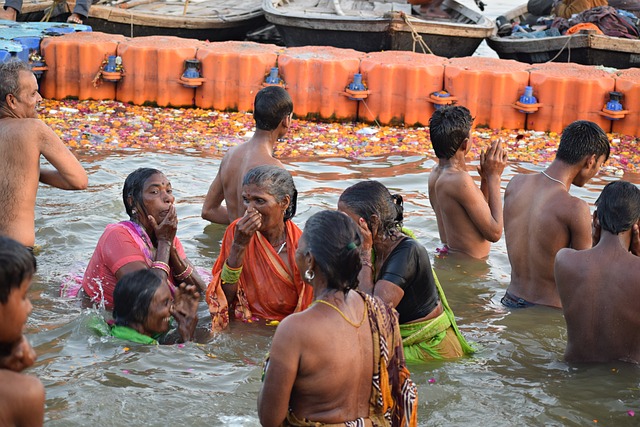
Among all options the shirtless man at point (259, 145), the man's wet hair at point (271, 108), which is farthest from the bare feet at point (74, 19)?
the man's wet hair at point (271, 108)

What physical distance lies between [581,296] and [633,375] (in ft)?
1.74

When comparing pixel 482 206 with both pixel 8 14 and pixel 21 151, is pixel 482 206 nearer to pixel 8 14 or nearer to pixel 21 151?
pixel 21 151

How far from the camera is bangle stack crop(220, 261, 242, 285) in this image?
5008 mm

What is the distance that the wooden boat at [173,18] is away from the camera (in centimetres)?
1491

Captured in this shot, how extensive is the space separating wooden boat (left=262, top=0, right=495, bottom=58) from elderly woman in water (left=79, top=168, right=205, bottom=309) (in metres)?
8.46

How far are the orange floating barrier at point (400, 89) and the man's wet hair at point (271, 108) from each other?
17.8ft

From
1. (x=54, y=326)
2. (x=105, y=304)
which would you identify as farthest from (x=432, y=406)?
(x=54, y=326)

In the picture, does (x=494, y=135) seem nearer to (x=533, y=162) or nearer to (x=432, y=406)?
(x=533, y=162)

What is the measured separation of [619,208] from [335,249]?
1.96 m

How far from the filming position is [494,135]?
10.9 meters

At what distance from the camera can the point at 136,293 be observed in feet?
15.6

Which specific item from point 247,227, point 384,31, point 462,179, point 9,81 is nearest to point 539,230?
point 462,179

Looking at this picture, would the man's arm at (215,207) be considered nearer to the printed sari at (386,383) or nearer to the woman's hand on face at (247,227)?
the woman's hand on face at (247,227)

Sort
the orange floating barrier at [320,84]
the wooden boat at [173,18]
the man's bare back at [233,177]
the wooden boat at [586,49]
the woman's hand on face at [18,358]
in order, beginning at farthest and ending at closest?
the wooden boat at [173,18], the wooden boat at [586,49], the orange floating barrier at [320,84], the man's bare back at [233,177], the woman's hand on face at [18,358]
